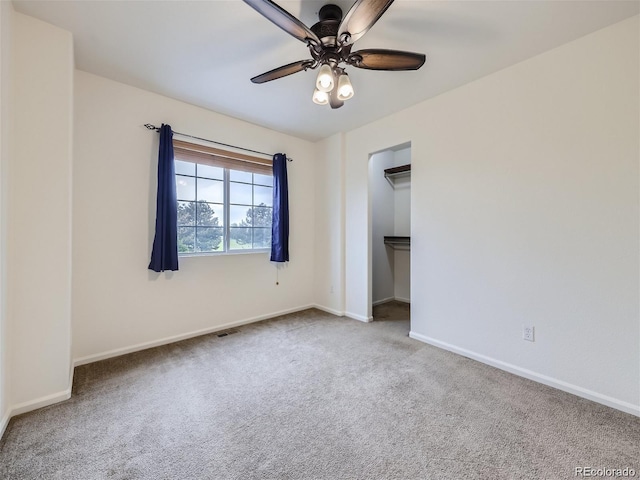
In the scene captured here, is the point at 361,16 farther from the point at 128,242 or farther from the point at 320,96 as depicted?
the point at 128,242

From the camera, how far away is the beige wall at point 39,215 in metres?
1.74

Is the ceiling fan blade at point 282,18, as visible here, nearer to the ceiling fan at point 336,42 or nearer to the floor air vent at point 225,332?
the ceiling fan at point 336,42

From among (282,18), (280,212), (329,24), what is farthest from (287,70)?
(280,212)

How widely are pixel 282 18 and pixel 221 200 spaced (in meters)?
2.25

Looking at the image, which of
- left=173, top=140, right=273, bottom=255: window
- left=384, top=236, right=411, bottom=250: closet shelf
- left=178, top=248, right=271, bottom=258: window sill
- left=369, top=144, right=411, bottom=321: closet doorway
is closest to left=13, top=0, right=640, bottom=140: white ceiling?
left=173, top=140, right=273, bottom=255: window

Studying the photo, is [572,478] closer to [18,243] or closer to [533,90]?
[533,90]

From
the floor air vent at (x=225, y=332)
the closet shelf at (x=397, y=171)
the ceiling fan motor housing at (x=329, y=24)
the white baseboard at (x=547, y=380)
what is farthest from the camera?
the closet shelf at (x=397, y=171)

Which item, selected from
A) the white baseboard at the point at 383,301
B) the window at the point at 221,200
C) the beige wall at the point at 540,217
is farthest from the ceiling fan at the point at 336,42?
the white baseboard at the point at 383,301

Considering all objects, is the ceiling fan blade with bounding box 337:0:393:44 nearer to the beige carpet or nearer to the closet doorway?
the beige carpet

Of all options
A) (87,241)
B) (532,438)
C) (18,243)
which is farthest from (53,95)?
(532,438)

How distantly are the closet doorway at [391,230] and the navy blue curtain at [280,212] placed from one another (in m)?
1.46

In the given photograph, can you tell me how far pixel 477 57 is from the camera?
215 centimetres

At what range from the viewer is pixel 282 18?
1397mm

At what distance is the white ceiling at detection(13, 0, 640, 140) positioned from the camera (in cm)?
170
